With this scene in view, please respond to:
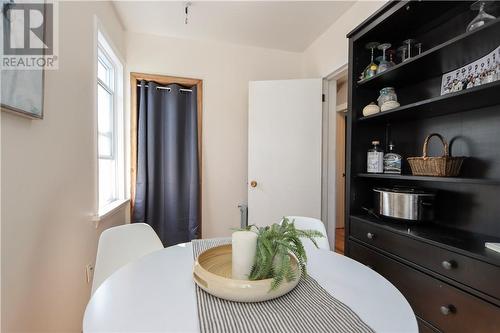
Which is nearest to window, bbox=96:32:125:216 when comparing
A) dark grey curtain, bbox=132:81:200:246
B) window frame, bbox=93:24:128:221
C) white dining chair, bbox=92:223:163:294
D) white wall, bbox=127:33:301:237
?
window frame, bbox=93:24:128:221

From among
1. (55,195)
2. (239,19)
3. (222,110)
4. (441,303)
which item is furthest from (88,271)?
(239,19)

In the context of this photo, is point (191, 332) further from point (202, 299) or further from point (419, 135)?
point (419, 135)

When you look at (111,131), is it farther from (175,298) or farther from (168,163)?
(175,298)

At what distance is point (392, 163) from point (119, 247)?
5.39 feet

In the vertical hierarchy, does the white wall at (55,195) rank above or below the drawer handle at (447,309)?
above

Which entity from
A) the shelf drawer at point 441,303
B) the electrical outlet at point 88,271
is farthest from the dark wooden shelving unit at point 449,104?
the electrical outlet at point 88,271

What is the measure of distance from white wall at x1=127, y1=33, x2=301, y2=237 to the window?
52cm

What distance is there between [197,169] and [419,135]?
6.23 ft

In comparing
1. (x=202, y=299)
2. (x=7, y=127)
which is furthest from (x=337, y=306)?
(x=7, y=127)

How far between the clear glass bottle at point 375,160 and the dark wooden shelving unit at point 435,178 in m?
0.06

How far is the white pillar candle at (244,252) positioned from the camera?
78 centimetres

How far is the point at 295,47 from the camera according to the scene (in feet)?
8.82

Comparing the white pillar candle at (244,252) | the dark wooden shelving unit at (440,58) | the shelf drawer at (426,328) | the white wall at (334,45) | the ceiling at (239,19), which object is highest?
the ceiling at (239,19)

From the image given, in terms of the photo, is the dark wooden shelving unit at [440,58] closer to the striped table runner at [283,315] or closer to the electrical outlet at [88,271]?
the striped table runner at [283,315]
